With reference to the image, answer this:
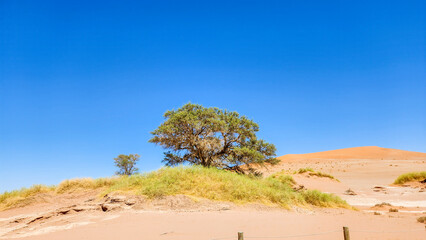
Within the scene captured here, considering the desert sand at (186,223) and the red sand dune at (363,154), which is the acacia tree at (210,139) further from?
the red sand dune at (363,154)

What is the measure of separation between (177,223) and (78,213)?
508cm

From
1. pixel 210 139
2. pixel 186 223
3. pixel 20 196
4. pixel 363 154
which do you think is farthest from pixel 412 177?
pixel 363 154

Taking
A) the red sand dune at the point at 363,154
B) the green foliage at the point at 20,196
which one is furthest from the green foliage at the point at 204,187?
the red sand dune at the point at 363,154

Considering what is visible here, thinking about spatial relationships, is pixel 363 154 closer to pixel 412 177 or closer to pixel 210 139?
pixel 412 177

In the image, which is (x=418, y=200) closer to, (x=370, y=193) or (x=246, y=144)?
(x=370, y=193)

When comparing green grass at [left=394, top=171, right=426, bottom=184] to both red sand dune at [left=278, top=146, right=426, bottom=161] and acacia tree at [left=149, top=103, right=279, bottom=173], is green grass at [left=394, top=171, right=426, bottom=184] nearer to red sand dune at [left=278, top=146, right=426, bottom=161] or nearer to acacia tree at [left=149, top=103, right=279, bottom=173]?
acacia tree at [left=149, top=103, right=279, bottom=173]

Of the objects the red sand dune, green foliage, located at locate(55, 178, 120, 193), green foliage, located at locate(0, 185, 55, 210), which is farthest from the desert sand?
the red sand dune

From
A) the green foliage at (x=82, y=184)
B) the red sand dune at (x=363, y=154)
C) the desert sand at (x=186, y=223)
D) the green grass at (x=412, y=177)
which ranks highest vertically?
the red sand dune at (x=363, y=154)

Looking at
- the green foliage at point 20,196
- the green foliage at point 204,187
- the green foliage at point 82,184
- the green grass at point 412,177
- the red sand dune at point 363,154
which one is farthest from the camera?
the red sand dune at point 363,154

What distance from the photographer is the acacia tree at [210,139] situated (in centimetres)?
2129

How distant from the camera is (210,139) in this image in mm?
21469

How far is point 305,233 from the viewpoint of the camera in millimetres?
9617

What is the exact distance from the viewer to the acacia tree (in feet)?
69.8

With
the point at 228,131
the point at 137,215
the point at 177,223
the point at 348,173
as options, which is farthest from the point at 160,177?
the point at 348,173
